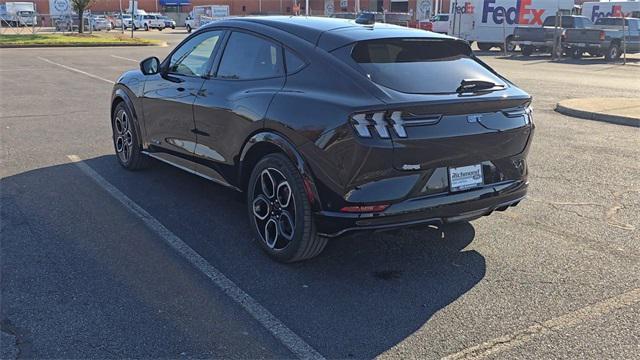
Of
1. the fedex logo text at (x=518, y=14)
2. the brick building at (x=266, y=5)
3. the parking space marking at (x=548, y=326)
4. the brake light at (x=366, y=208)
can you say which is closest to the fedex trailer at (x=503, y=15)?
the fedex logo text at (x=518, y=14)

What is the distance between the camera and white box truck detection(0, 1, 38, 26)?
2016 inches

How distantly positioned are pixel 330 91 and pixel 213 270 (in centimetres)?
150

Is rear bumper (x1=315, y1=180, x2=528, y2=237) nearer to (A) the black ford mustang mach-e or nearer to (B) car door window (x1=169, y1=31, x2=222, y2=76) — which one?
(A) the black ford mustang mach-e

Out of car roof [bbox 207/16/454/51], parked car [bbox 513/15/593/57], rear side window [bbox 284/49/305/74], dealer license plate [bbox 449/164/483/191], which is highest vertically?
parked car [bbox 513/15/593/57]

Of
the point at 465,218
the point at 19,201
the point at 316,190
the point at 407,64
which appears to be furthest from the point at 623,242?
the point at 19,201

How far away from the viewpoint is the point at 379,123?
3.66m

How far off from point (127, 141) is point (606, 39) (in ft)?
85.5

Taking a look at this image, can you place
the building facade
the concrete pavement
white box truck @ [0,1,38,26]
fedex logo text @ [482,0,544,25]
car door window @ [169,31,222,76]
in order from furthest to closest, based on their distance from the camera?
the building facade
white box truck @ [0,1,38,26]
fedex logo text @ [482,0,544,25]
the concrete pavement
car door window @ [169,31,222,76]

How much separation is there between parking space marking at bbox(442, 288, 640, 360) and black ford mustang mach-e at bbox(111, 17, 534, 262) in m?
0.88

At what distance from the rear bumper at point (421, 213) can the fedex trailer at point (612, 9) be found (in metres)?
35.6

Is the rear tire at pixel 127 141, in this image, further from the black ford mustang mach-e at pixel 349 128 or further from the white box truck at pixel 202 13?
the white box truck at pixel 202 13

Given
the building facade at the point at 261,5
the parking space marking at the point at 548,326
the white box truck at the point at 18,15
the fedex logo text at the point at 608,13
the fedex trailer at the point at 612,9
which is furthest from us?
the building facade at the point at 261,5

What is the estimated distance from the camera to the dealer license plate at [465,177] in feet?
12.9

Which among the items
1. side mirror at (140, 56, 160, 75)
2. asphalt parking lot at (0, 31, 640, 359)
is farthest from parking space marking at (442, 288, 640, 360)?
side mirror at (140, 56, 160, 75)
